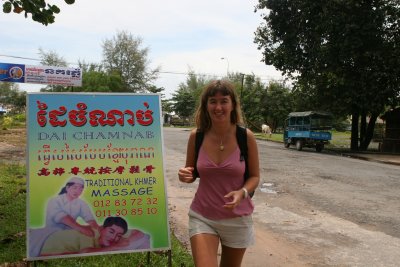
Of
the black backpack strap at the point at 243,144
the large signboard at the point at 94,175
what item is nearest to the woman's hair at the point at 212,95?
the black backpack strap at the point at 243,144

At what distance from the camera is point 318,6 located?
2433cm

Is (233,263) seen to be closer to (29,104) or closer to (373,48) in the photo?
(29,104)

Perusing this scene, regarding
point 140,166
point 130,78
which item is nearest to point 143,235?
point 140,166

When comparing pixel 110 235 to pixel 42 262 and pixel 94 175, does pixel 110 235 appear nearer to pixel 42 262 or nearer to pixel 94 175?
pixel 94 175

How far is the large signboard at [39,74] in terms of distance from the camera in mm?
33250

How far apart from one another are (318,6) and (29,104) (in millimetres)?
23065

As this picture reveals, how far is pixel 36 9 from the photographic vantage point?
519 centimetres

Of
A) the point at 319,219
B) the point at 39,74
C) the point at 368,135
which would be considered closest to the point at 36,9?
the point at 319,219

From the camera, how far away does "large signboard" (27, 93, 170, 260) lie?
362 centimetres

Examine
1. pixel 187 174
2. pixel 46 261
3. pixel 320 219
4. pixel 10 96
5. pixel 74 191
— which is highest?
pixel 10 96

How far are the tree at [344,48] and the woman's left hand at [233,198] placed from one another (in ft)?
70.8

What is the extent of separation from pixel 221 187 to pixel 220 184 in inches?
0.8

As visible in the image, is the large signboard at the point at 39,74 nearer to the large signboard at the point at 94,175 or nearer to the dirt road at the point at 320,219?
the dirt road at the point at 320,219

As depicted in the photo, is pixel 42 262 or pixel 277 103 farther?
pixel 277 103
